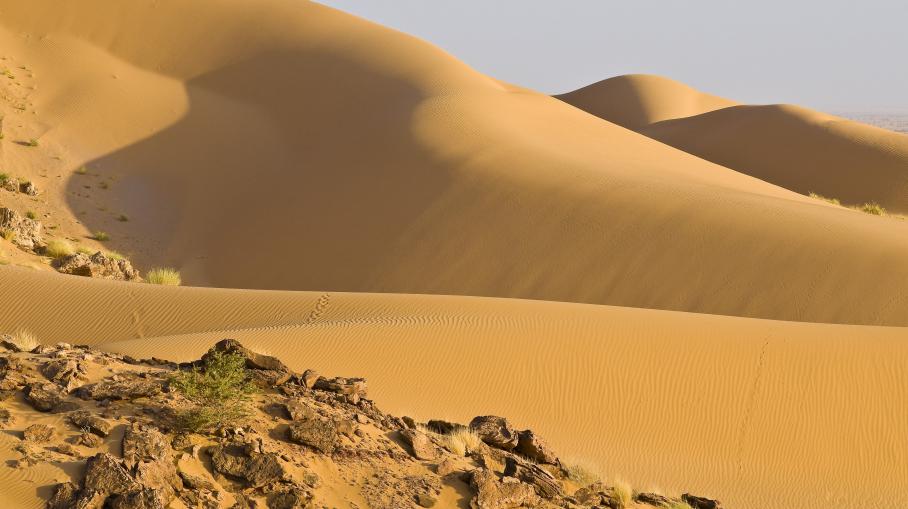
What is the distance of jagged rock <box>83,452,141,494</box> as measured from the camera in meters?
5.41

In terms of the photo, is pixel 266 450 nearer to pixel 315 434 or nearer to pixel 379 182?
pixel 315 434

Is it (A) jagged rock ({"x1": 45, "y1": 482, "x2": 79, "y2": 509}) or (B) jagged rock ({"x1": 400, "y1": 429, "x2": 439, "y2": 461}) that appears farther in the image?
(B) jagged rock ({"x1": 400, "y1": 429, "x2": 439, "y2": 461})

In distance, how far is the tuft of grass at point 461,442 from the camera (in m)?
7.37

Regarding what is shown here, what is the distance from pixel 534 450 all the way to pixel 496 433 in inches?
13.4

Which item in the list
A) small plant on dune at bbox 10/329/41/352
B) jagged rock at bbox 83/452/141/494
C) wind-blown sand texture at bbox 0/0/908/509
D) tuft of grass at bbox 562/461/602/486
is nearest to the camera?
jagged rock at bbox 83/452/141/494

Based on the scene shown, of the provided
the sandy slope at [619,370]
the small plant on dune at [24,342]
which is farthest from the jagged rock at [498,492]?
the small plant on dune at [24,342]

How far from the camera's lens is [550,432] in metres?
10.1

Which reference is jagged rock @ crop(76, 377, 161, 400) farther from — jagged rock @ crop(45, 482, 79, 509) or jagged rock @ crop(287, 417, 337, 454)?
jagged rock @ crop(45, 482, 79, 509)

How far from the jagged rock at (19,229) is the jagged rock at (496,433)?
48.6 ft

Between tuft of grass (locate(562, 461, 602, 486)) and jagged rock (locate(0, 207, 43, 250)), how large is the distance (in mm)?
15378

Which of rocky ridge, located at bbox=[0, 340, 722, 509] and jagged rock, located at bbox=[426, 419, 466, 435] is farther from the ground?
jagged rock, located at bbox=[426, 419, 466, 435]

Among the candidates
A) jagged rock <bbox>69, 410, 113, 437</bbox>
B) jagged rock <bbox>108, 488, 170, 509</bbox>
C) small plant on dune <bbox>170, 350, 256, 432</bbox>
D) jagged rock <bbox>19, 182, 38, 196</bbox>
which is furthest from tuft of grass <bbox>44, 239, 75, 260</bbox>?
jagged rock <bbox>108, 488, 170, 509</bbox>

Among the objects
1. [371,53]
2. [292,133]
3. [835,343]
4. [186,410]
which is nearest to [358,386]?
[186,410]

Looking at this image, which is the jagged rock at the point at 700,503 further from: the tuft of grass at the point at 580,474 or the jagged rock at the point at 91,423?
the jagged rock at the point at 91,423
